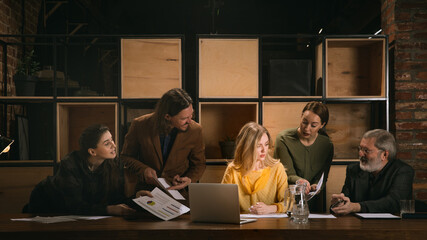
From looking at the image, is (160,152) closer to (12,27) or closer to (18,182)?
(18,182)

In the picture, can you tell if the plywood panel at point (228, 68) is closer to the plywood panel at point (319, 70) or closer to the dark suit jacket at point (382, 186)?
the plywood panel at point (319, 70)

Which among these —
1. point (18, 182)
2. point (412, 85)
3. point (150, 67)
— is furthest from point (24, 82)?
point (412, 85)

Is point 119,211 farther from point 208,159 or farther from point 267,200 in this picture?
point 208,159

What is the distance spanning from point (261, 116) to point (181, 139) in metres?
0.75

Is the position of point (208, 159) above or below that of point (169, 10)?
below

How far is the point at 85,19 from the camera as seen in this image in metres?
6.33

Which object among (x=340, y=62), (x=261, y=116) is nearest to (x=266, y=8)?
(x=340, y=62)

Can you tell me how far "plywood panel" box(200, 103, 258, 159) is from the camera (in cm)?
397

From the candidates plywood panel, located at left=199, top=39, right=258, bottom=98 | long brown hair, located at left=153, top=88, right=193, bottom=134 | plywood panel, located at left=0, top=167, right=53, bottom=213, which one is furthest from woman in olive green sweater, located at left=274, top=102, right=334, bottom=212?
plywood panel, located at left=0, top=167, right=53, bottom=213

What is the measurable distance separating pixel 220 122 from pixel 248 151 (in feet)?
3.22

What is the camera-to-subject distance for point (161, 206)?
8.04 feet

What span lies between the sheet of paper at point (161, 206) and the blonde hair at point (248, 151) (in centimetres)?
67

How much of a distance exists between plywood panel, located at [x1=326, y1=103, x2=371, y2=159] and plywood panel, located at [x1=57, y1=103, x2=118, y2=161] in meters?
2.03

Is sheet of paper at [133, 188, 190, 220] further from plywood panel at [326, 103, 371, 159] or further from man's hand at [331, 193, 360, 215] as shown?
plywood panel at [326, 103, 371, 159]
